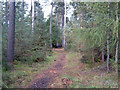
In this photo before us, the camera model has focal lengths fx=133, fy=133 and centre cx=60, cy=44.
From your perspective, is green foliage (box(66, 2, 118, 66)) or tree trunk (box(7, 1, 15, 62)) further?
tree trunk (box(7, 1, 15, 62))

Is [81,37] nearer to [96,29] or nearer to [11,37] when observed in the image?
[96,29]

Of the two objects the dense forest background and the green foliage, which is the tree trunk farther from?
the green foliage

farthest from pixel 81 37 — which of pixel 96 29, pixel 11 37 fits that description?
pixel 11 37

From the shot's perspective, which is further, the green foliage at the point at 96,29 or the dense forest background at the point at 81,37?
the dense forest background at the point at 81,37

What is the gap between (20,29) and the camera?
9.83 meters

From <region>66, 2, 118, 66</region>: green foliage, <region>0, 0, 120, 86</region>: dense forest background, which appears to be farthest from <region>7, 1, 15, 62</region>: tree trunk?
<region>66, 2, 118, 66</region>: green foliage

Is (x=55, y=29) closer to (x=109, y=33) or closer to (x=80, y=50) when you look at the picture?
(x=80, y=50)

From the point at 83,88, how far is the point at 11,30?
22.1ft

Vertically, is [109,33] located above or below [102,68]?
above

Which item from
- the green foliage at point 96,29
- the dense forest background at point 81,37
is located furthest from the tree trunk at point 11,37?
the green foliage at point 96,29

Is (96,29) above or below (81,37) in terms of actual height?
above

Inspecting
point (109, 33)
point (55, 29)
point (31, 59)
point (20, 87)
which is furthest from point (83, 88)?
point (55, 29)

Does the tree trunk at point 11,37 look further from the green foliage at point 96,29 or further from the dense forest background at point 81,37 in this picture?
the green foliage at point 96,29

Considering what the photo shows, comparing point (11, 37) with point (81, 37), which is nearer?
point (81, 37)
